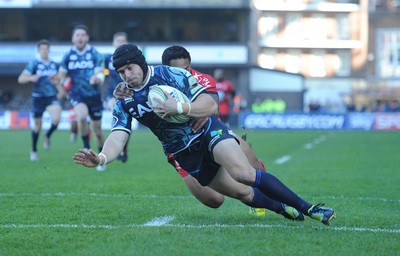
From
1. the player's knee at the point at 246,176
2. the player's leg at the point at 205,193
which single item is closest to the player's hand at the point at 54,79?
the player's leg at the point at 205,193

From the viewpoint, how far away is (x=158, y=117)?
7.55 meters

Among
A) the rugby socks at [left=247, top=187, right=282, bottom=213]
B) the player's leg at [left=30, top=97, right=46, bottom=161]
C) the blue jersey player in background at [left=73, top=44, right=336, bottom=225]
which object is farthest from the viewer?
the player's leg at [left=30, top=97, right=46, bottom=161]

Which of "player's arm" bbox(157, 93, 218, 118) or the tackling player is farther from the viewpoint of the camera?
the tackling player

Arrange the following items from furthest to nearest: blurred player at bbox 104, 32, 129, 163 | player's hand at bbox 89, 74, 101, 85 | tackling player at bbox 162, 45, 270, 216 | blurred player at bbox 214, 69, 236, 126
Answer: blurred player at bbox 214, 69, 236, 126
blurred player at bbox 104, 32, 129, 163
player's hand at bbox 89, 74, 101, 85
tackling player at bbox 162, 45, 270, 216

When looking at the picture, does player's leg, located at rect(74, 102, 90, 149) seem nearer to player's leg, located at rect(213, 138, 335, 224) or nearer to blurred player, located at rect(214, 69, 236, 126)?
blurred player, located at rect(214, 69, 236, 126)

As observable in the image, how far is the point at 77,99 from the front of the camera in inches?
605

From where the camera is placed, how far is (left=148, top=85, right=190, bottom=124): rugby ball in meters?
7.18

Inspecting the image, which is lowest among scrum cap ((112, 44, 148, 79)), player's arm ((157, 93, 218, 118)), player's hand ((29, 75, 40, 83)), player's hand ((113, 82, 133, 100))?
player's hand ((29, 75, 40, 83))

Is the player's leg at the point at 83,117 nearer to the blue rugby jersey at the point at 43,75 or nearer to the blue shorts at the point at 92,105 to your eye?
the blue shorts at the point at 92,105

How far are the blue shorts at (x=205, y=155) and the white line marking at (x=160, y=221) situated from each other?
1.74 ft

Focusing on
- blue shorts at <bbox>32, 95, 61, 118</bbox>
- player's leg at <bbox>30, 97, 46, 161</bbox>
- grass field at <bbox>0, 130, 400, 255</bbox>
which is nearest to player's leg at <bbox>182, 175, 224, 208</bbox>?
grass field at <bbox>0, 130, 400, 255</bbox>

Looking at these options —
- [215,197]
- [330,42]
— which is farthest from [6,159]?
[330,42]

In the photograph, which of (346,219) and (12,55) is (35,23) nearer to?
(12,55)

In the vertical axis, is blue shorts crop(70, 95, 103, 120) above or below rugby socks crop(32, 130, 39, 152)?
above
